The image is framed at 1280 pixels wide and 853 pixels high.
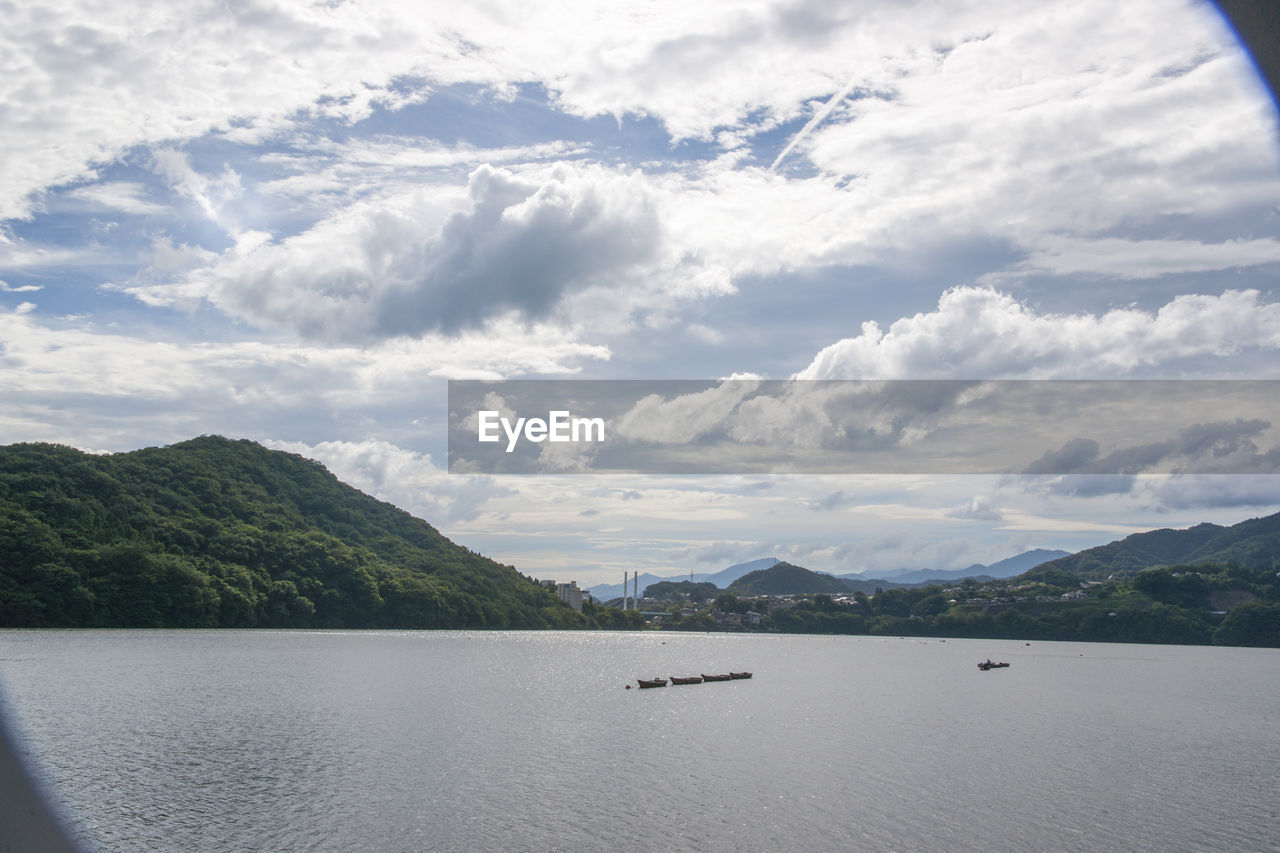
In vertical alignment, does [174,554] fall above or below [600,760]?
above

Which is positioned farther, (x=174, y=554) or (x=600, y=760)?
(x=174, y=554)

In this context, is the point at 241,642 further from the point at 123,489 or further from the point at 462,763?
the point at 462,763

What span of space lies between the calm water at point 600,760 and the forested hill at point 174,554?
2065cm

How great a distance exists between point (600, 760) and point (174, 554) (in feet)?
380

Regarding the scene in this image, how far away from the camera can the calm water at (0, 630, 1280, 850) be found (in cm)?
3177

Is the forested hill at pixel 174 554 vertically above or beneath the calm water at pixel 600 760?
above

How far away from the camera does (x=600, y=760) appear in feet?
151

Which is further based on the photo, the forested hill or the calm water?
the forested hill

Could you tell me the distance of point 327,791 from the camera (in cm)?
3581

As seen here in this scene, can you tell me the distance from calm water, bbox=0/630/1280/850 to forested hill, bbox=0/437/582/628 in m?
20.6

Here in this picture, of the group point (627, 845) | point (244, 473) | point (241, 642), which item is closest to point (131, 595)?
point (241, 642)

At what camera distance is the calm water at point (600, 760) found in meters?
31.8

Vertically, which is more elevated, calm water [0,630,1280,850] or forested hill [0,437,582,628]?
forested hill [0,437,582,628]

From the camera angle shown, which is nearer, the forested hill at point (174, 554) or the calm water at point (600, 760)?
the calm water at point (600, 760)
